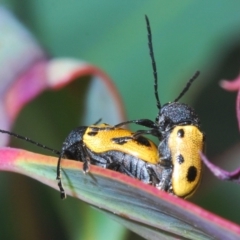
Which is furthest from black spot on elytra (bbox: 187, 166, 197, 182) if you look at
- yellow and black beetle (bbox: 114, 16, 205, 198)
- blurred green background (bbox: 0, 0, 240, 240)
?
blurred green background (bbox: 0, 0, 240, 240)

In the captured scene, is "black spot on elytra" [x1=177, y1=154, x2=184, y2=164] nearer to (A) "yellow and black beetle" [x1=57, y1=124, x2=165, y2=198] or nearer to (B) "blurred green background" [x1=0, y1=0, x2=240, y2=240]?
(A) "yellow and black beetle" [x1=57, y1=124, x2=165, y2=198]

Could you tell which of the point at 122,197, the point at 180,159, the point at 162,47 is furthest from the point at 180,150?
the point at 162,47

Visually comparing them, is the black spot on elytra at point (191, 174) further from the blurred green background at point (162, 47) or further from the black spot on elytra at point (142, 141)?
the blurred green background at point (162, 47)

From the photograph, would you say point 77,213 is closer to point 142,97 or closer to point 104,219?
point 104,219

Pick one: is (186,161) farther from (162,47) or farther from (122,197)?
(162,47)

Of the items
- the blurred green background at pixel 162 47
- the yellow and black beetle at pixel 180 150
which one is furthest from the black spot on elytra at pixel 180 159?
the blurred green background at pixel 162 47

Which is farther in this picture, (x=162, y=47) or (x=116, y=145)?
(x=162, y=47)

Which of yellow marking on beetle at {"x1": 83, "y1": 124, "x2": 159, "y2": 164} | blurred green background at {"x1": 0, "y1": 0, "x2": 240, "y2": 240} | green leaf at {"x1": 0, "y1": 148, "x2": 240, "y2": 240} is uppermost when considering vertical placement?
blurred green background at {"x1": 0, "y1": 0, "x2": 240, "y2": 240}

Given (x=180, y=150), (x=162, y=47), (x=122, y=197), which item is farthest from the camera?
(x=162, y=47)

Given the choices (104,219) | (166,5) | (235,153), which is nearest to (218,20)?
(166,5)
